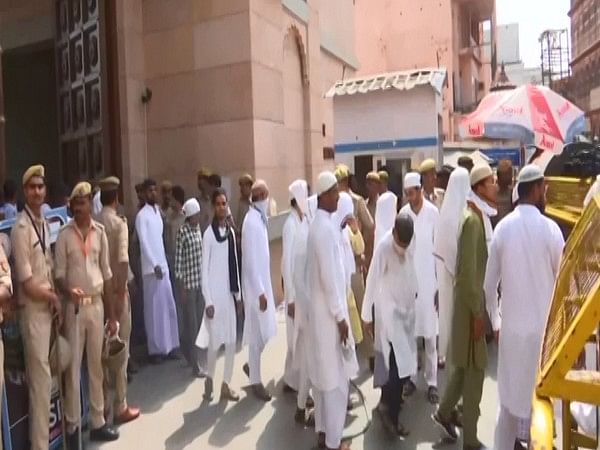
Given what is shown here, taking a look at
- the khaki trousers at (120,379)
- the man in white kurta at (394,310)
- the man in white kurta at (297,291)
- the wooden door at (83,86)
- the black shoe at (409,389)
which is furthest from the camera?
the wooden door at (83,86)

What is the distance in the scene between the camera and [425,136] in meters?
10.6

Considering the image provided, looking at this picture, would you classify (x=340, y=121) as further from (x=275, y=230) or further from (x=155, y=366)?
(x=155, y=366)

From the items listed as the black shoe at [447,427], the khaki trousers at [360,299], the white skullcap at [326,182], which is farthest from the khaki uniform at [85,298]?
the khaki trousers at [360,299]

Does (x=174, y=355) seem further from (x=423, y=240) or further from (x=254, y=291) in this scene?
(x=423, y=240)

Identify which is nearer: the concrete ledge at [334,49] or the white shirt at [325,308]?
the white shirt at [325,308]

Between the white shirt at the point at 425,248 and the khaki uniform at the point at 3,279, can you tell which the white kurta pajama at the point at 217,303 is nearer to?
the white shirt at the point at 425,248

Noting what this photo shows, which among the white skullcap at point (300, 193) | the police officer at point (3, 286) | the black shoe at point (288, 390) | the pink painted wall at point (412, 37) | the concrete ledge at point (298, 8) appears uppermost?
the pink painted wall at point (412, 37)

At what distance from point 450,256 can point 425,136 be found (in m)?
5.79

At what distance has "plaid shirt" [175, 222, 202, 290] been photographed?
598 cm

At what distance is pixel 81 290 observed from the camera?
13.8ft

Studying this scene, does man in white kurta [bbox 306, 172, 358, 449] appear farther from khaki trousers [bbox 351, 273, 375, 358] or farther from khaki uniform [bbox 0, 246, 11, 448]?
khaki trousers [bbox 351, 273, 375, 358]

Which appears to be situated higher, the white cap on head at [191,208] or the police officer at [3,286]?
the white cap on head at [191,208]

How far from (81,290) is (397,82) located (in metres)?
7.86

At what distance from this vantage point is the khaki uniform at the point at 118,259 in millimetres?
4883
